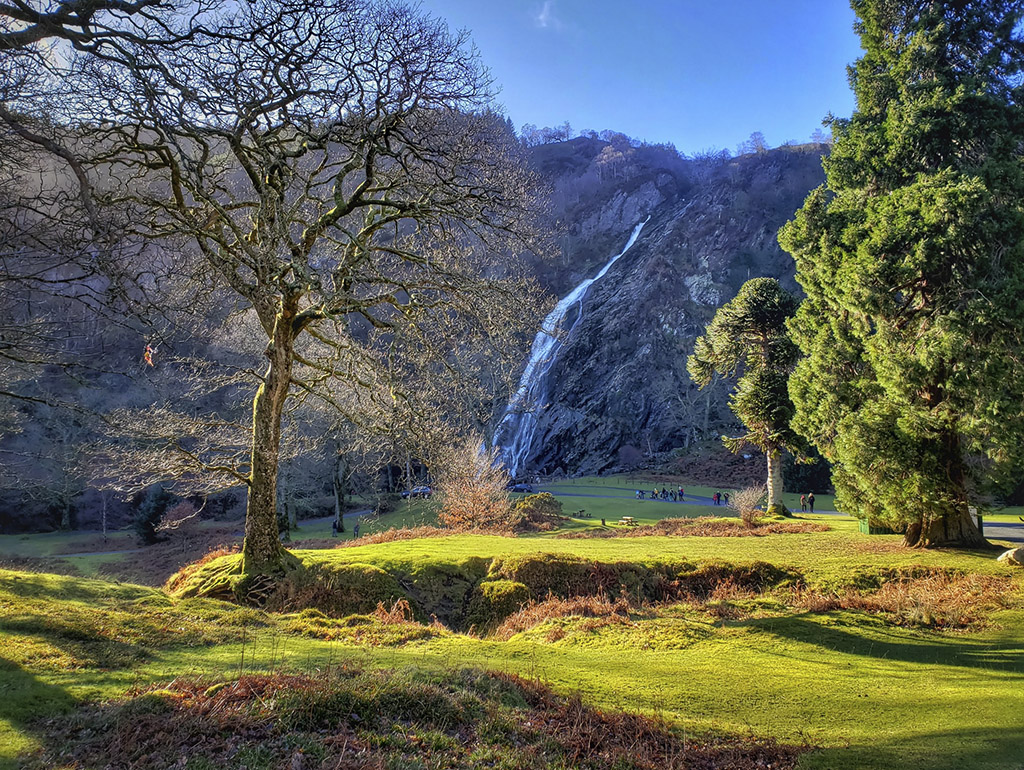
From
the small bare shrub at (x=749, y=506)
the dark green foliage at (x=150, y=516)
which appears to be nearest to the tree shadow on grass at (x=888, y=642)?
the small bare shrub at (x=749, y=506)

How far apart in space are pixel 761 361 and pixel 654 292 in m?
44.0

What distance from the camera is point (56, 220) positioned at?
212 inches

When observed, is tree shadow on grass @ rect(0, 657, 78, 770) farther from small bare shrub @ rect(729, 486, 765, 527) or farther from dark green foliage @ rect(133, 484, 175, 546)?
dark green foliage @ rect(133, 484, 175, 546)

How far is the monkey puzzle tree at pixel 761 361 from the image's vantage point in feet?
72.1

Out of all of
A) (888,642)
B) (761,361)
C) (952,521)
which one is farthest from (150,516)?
(952,521)

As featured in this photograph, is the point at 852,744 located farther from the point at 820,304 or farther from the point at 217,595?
the point at 820,304

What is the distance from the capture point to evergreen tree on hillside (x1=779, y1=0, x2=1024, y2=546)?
11672 millimetres

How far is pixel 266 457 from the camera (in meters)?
9.88

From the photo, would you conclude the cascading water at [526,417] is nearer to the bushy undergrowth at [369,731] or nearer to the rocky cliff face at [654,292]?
the rocky cliff face at [654,292]

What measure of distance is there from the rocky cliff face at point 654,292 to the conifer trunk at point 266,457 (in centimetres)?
4418

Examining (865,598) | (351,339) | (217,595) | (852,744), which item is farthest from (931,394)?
(217,595)

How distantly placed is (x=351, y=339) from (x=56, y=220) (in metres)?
4.45

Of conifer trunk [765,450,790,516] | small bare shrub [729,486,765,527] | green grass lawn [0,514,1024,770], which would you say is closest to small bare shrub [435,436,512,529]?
small bare shrub [729,486,765,527]

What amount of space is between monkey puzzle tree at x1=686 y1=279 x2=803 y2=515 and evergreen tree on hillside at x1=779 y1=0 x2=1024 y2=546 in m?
6.80
